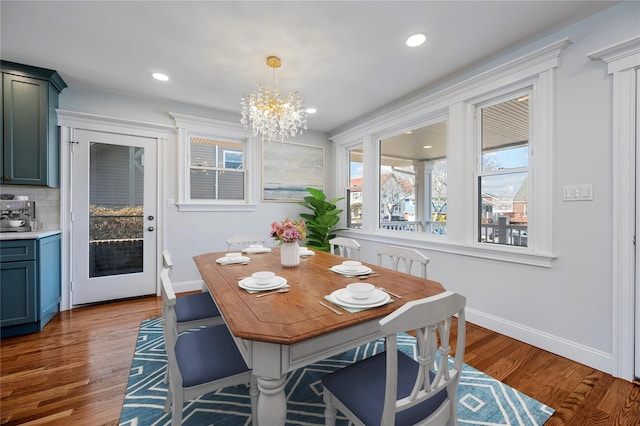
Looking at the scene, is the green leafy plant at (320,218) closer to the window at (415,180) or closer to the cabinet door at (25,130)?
the window at (415,180)

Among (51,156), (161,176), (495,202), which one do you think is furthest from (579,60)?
(51,156)

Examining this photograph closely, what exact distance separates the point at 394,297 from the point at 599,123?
2.04m

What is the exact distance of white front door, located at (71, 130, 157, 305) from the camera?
321cm

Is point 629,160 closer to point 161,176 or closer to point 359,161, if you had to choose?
point 359,161

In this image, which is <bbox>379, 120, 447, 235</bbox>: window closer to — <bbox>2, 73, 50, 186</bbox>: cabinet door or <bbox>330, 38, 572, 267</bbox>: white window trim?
<bbox>330, 38, 572, 267</bbox>: white window trim

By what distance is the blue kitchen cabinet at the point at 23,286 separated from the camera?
7.97 ft

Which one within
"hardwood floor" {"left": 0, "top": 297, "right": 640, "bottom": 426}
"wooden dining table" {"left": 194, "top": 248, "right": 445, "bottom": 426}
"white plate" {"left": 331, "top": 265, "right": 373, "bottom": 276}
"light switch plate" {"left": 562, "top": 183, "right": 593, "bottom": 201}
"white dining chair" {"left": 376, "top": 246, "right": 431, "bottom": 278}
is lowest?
"hardwood floor" {"left": 0, "top": 297, "right": 640, "bottom": 426}

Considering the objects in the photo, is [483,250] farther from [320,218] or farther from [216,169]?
[216,169]

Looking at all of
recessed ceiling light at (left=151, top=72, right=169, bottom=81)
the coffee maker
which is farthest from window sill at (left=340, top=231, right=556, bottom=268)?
the coffee maker

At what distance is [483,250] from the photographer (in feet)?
8.66

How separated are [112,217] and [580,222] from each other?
4.74 m

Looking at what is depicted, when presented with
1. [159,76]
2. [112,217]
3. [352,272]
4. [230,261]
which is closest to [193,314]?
[230,261]

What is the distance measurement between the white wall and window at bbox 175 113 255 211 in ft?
11.4

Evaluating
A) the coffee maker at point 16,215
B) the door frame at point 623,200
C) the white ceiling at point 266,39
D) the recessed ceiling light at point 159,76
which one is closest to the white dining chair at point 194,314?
the white ceiling at point 266,39
